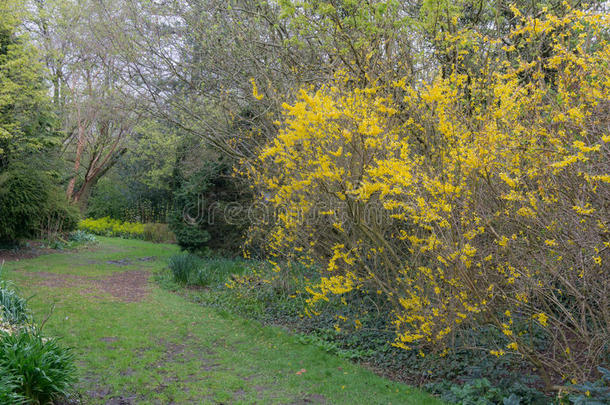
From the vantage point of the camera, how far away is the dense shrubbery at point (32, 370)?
3.46 m

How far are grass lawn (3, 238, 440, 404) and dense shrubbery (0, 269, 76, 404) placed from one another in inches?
14.9

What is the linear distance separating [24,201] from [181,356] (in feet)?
30.7

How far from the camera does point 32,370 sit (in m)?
3.62

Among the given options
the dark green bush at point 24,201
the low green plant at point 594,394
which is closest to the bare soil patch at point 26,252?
the dark green bush at point 24,201

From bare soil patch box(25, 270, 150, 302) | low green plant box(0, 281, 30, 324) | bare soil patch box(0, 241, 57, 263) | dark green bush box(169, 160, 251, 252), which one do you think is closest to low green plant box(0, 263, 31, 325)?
low green plant box(0, 281, 30, 324)

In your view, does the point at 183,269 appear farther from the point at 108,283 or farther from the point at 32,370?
the point at 32,370

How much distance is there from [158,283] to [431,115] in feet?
25.5

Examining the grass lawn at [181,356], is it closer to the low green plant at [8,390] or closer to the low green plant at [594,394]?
the low green plant at [8,390]

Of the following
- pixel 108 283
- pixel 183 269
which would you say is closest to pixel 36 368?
pixel 183 269

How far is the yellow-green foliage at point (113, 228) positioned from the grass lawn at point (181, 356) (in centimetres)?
1108

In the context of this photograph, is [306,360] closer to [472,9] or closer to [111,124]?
[472,9]

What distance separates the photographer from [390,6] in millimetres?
5711

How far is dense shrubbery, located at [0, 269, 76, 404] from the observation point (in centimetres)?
346

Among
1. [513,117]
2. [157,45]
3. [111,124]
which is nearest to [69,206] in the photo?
[111,124]
